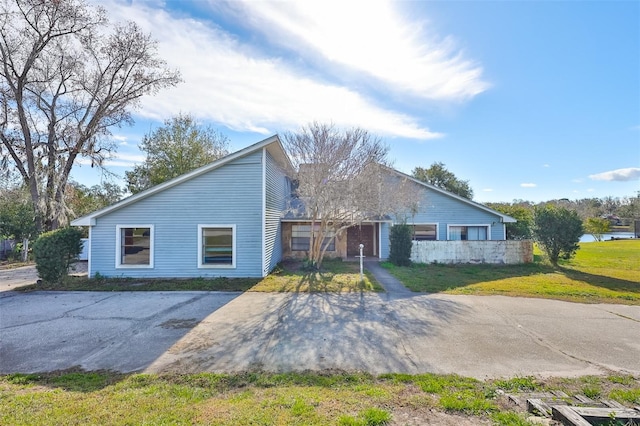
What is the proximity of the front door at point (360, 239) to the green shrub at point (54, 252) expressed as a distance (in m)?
13.6

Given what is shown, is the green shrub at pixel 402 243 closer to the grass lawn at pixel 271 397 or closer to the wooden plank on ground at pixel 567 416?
A: the grass lawn at pixel 271 397

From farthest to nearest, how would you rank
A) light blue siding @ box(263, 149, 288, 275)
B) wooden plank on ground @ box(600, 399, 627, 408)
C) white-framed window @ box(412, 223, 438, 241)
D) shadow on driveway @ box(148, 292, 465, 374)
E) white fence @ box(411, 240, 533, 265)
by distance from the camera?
white-framed window @ box(412, 223, 438, 241), white fence @ box(411, 240, 533, 265), light blue siding @ box(263, 149, 288, 275), shadow on driveway @ box(148, 292, 465, 374), wooden plank on ground @ box(600, 399, 627, 408)

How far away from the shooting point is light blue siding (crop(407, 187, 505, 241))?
16891mm

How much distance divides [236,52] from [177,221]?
673cm

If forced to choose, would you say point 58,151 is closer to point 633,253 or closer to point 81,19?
point 81,19

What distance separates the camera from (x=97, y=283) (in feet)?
34.5

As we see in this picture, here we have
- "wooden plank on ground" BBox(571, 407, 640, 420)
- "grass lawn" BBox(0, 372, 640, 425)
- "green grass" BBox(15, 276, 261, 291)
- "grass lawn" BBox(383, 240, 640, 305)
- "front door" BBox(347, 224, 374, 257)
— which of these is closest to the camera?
"wooden plank on ground" BBox(571, 407, 640, 420)

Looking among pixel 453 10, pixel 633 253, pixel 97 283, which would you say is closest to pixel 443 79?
pixel 453 10

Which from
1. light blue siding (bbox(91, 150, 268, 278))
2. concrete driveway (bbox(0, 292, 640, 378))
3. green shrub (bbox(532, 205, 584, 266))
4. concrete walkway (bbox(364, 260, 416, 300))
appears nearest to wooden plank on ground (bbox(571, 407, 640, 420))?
concrete driveway (bbox(0, 292, 640, 378))

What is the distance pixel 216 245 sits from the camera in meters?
11.5

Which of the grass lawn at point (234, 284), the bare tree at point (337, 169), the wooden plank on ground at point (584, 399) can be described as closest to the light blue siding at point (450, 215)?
the bare tree at point (337, 169)

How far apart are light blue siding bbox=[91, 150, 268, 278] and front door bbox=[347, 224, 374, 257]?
28.0ft

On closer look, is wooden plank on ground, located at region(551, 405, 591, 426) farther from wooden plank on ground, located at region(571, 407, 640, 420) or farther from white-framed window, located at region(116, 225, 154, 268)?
white-framed window, located at region(116, 225, 154, 268)

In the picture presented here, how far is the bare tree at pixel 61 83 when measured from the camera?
1358 cm
